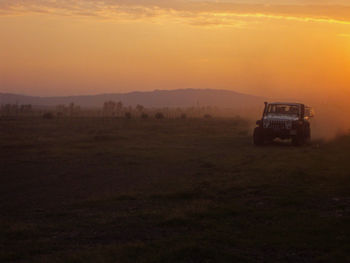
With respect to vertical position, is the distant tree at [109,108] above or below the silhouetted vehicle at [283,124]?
above

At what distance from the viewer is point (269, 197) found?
40.9ft

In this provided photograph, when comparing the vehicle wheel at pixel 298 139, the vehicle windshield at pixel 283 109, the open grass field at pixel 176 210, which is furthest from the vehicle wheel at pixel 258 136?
the open grass field at pixel 176 210

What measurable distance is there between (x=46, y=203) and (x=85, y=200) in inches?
36.9

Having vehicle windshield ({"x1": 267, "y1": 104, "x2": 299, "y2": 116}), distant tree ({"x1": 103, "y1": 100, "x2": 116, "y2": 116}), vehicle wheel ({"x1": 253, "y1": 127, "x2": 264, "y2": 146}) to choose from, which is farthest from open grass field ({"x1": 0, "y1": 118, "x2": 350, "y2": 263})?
distant tree ({"x1": 103, "y1": 100, "x2": 116, "y2": 116})

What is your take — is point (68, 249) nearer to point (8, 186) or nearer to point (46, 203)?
point (46, 203)

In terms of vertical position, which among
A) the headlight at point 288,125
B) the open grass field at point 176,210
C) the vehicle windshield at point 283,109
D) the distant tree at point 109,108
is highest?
the distant tree at point 109,108

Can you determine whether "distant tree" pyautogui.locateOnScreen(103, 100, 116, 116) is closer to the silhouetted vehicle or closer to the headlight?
the silhouetted vehicle

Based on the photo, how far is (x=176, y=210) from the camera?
10977 millimetres

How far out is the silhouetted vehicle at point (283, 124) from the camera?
28.0 m

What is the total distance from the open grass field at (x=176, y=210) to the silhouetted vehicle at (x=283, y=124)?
6.35 metres

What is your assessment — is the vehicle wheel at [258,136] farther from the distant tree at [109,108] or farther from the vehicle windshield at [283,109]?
the distant tree at [109,108]

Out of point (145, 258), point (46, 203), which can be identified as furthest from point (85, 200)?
point (145, 258)

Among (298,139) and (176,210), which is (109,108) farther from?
(176,210)

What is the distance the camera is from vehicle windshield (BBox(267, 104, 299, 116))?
94.9 feet
